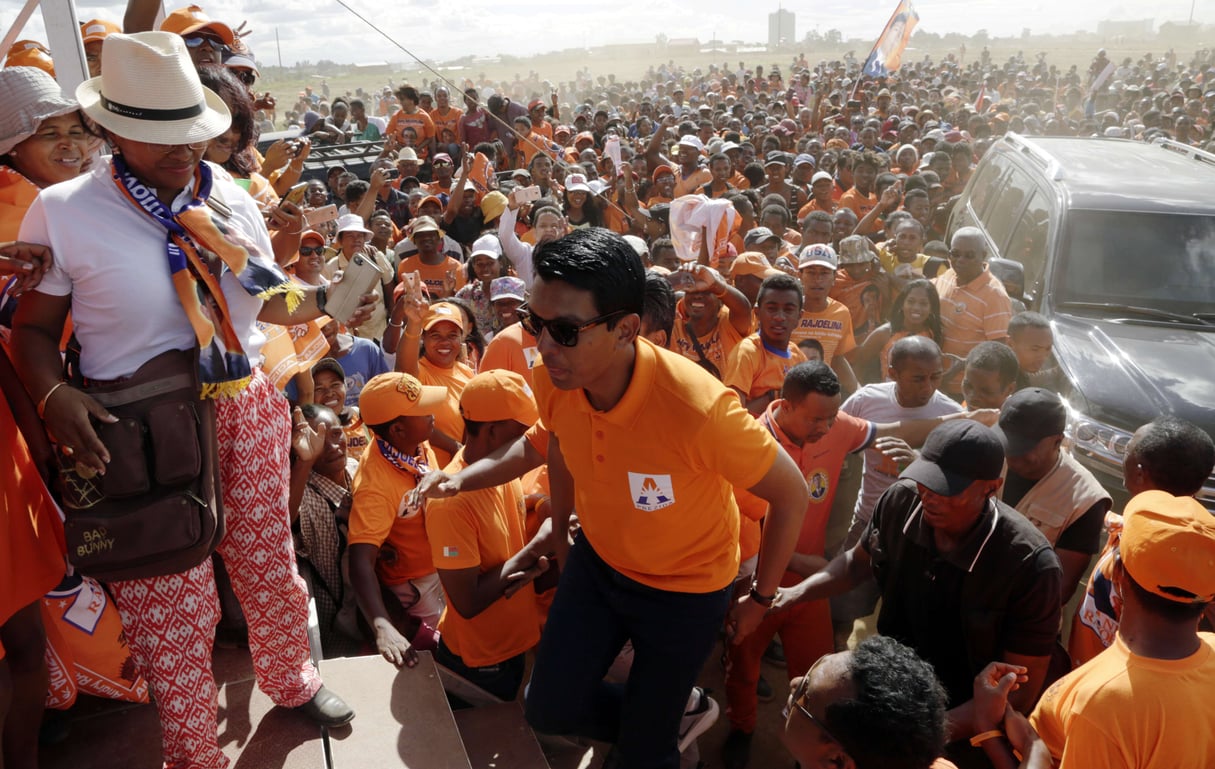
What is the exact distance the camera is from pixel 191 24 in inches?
150

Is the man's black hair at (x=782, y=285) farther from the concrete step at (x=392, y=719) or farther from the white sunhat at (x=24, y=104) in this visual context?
the white sunhat at (x=24, y=104)

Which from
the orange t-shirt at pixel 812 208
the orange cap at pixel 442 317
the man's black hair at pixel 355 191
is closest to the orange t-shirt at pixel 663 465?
the orange cap at pixel 442 317

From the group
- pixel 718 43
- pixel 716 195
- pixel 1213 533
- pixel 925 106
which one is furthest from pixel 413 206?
pixel 718 43

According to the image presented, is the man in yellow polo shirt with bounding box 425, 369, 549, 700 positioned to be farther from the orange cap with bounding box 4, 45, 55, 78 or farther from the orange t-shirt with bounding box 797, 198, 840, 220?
the orange t-shirt with bounding box 797, 198, 840, 220

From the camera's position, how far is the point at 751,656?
11.6 ft

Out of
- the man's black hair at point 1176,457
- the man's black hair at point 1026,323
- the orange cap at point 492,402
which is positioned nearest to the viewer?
the man's black hair at point 1176,457

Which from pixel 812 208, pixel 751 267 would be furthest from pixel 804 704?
pixel 812 208

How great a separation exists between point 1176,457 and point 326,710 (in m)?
2.93

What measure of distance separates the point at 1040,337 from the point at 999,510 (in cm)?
235

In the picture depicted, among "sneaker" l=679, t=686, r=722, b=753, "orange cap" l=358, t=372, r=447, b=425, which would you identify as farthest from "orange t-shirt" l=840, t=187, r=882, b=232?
"sneaker" l=679, t=686, r=722, b=753

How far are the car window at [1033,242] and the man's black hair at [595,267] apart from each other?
4157 millimetres

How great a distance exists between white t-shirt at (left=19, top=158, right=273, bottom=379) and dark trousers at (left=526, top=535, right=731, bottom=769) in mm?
1294

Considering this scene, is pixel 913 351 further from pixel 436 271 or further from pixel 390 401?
pixel 436 271

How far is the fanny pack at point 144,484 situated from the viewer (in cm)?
211
